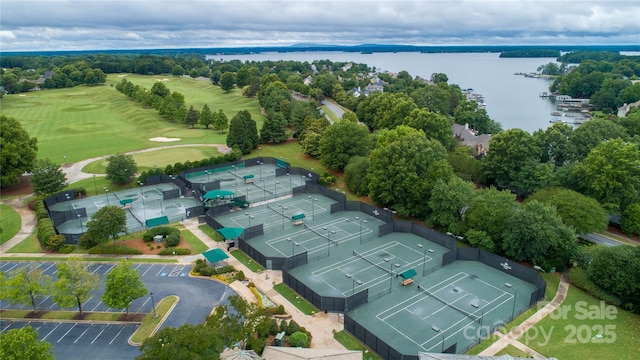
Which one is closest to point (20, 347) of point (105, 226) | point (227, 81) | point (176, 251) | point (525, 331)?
point (176, 251)

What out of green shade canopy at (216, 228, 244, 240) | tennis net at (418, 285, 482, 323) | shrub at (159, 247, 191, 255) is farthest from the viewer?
green shade canopy at (216, 228, 244, 240)

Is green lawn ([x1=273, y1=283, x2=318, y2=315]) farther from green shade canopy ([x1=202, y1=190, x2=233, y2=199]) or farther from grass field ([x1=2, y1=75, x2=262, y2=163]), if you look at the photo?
grass field ([x1=2, y1=75, x2=262, y2=163])

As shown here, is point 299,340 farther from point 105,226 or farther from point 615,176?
point 615,176

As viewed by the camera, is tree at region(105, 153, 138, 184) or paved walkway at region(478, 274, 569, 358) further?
tree at region(105, 153, 138, 184)

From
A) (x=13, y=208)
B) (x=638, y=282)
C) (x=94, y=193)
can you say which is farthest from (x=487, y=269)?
(x=13, y=208)

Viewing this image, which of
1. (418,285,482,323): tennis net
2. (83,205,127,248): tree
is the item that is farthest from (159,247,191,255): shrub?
(418,285,482,323): tennis net

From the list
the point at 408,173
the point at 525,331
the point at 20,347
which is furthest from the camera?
the point at 408,173
